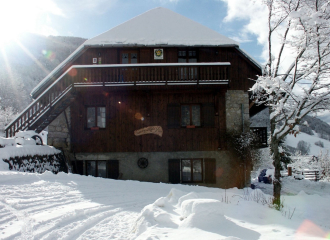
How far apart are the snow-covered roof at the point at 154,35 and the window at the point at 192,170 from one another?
591cm

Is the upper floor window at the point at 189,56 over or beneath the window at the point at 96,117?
over

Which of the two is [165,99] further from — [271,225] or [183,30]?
[271,225]

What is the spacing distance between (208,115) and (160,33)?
201 inches

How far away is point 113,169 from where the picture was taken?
12336mm

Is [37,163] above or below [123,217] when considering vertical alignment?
above

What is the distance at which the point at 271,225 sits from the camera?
165 inches

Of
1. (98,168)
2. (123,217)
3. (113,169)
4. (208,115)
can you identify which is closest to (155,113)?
(208,115)

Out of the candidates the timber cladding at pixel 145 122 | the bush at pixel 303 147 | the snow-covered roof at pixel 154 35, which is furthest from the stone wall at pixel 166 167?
the bush at pixel 303 147

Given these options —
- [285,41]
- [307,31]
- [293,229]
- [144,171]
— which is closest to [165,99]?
[144,171]

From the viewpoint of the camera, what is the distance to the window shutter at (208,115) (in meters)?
12.4

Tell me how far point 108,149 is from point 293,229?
974 cm

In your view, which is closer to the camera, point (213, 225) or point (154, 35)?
point (213, 225)

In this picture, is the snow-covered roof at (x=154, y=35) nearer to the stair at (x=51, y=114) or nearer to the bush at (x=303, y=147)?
the stair at (x=51, y=114)

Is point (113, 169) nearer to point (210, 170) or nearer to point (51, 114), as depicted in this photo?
point (51, 114)
